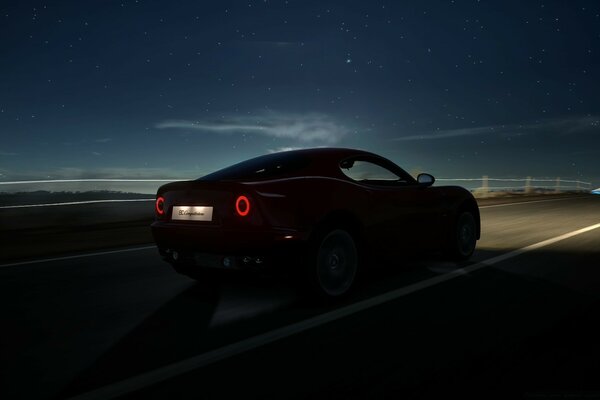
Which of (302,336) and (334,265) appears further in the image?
(334,265)

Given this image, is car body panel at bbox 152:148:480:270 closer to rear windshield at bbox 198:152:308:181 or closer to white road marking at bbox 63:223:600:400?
rear windshield at bbox 198:152:308:181

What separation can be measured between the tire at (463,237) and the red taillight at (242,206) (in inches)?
125

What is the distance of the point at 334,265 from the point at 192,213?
4.44ft

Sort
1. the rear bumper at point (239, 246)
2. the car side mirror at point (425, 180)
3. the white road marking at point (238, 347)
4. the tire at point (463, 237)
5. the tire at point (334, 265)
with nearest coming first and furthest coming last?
1. the white road marking at point (238, 347)
2. the rear bumper at point (239, 246)
3. the tire at point (334, 265)
4. the car side mirror at point (425, 180)
5. the tire at point (463, 237)

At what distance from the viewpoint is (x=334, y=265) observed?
189 inches

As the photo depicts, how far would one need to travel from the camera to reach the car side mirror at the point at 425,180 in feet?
19.7

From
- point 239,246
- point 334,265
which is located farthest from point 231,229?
point 334,265

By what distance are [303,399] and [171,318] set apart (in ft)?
6.22

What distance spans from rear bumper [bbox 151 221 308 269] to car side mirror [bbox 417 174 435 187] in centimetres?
214

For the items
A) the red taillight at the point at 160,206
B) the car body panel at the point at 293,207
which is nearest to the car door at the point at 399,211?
the car body panel at the point at 293,207

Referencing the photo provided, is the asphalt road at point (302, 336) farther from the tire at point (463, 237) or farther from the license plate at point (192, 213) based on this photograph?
the license plate at point (192, 213)

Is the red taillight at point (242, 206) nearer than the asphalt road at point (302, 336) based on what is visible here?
No

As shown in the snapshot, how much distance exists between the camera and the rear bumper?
4.29 metres

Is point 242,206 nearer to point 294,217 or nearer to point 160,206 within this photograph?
point 294,217
